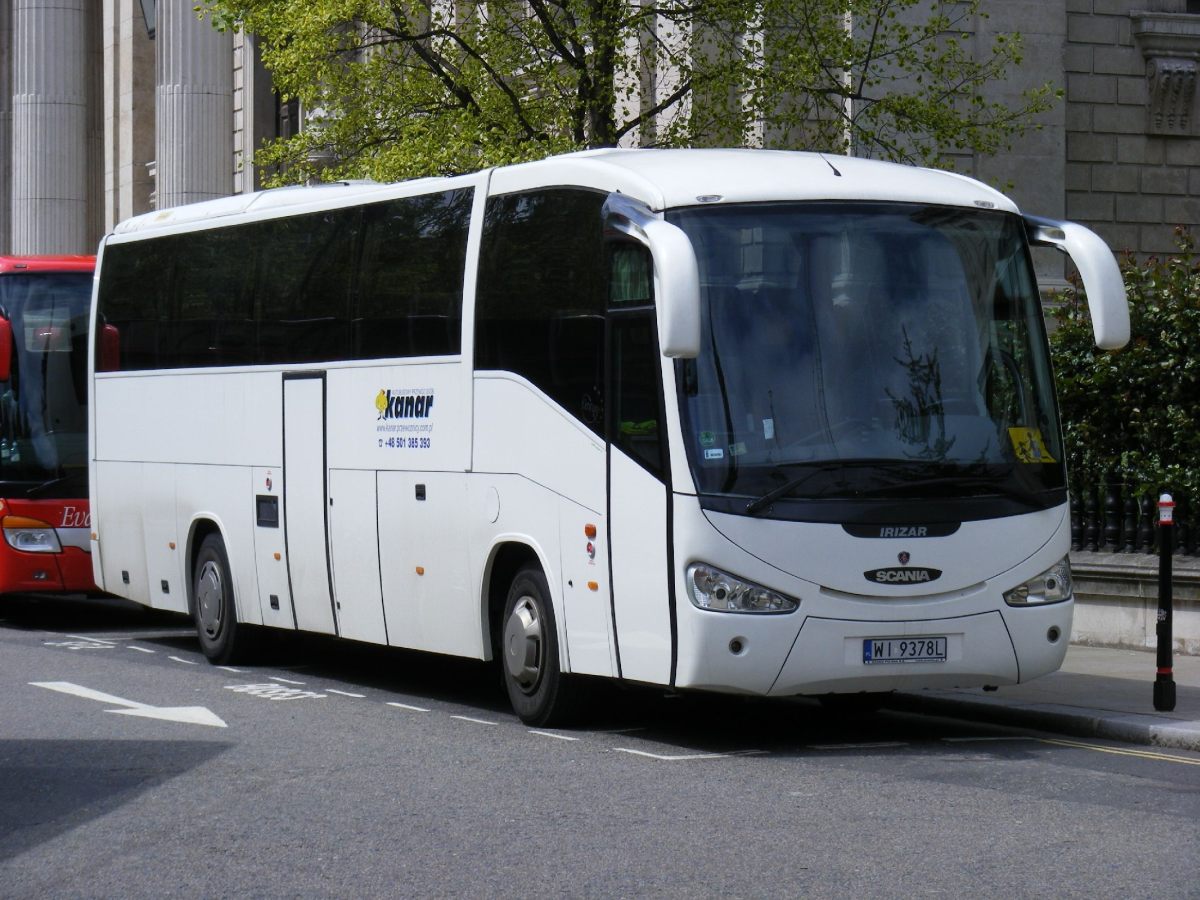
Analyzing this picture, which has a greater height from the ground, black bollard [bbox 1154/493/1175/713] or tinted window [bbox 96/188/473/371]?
tinted window [bbox 96/188/473/371]

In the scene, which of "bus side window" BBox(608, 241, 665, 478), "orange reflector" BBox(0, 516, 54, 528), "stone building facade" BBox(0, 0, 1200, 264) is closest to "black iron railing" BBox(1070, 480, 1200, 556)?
"stone building facade" BBox(0, 0, 1200, 264)

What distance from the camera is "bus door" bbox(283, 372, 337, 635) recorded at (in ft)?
47.5

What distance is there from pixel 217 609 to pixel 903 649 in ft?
22.2

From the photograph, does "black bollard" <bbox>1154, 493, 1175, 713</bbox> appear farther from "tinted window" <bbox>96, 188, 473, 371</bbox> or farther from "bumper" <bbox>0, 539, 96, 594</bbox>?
"bumper" <bbox>0, 539, 96, 594</bbox>

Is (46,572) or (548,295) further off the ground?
(548,295)

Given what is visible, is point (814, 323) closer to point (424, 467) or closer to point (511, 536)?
point (511, 536)

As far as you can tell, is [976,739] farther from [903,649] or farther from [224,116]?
[224,116]

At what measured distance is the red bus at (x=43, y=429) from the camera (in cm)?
1922

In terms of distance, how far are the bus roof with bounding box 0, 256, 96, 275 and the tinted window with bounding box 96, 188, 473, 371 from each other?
169 centimetres

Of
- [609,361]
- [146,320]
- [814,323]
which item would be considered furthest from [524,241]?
[146,320]

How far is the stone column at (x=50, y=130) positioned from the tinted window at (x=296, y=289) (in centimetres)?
2477

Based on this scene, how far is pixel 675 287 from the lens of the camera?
10.2 m

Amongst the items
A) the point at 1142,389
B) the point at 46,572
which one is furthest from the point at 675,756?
the point at 46,572

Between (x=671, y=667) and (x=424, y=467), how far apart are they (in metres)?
3.02
